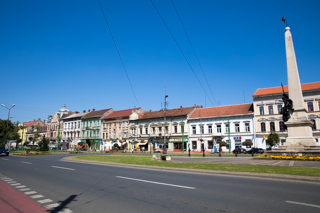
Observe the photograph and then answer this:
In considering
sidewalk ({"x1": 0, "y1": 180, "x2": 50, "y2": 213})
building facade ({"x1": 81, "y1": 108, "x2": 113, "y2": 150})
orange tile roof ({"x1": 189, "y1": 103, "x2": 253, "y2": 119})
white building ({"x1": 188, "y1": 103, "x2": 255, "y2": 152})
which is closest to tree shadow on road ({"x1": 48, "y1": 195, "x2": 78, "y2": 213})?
sidewalk ({"x1": 0, "y1": 180, "x2": 50, "y2": 213})

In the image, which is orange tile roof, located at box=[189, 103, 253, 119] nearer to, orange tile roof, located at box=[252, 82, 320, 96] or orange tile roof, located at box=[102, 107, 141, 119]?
orange tile roof, located at box=[252, 82, 320, 96]

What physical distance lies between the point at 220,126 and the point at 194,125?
6709 millimetres

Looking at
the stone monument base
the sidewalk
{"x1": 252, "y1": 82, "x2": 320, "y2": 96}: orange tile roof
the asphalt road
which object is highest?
{"x1": 252, "y1": 82, "x2": 320, "y2": 96}: orange tile roof

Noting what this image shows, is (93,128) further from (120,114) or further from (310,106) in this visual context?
(310,106)

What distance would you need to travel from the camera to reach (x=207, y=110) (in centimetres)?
5884

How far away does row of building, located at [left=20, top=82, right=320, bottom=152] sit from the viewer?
4875 centimetres

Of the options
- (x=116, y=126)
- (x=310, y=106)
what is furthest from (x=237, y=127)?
(x=116, y=126)

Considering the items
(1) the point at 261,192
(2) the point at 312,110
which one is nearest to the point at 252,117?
(2) the point at 312,110

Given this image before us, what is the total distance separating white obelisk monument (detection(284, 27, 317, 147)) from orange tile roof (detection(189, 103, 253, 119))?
28.8 m

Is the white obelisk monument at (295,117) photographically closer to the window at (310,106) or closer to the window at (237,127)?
the window at (310,106)

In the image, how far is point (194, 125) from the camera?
2293 inches

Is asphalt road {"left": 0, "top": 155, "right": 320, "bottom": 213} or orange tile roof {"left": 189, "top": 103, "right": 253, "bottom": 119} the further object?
orange tile roof {"left": 189, "top": 103, "right": 253, "bottom": 119}

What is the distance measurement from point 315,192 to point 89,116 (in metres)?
78.2

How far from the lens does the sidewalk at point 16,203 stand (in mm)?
6184
